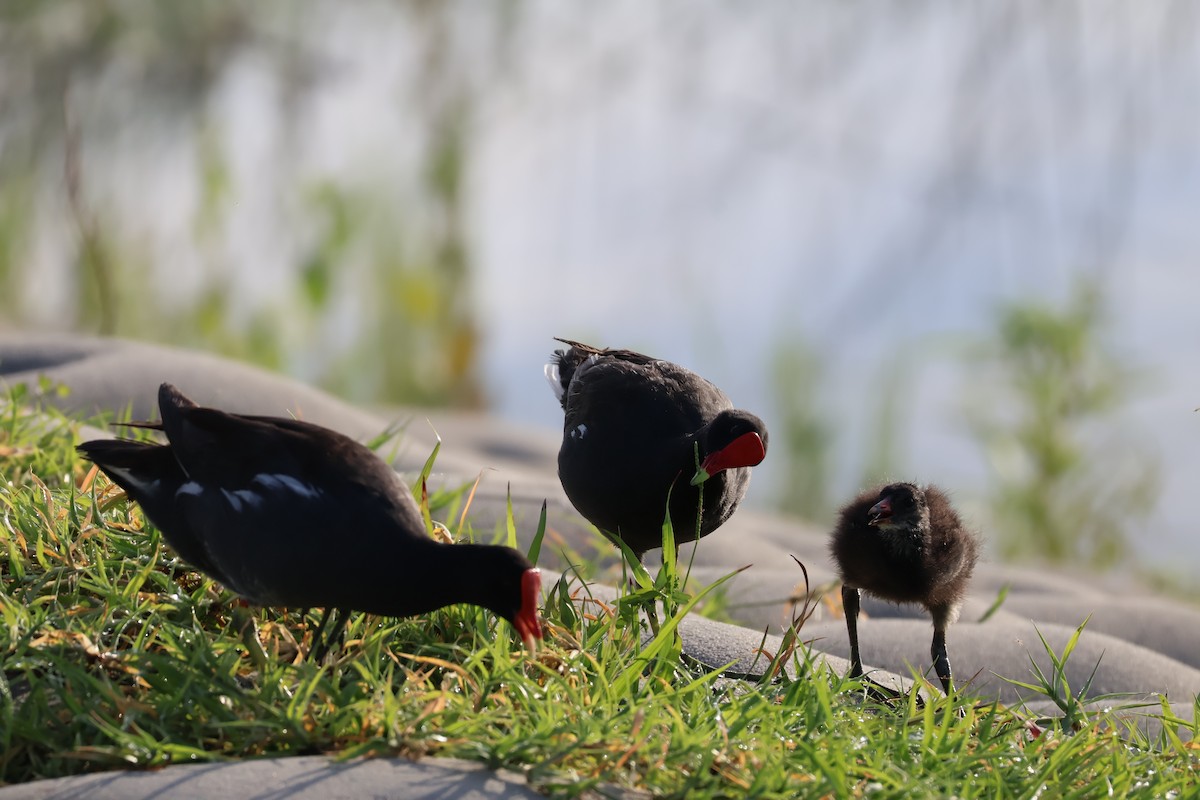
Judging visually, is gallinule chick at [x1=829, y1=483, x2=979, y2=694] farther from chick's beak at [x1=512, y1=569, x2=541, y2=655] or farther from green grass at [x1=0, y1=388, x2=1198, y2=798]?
chick's beak at [x1=512, y1=569, x2=541, y2=655]

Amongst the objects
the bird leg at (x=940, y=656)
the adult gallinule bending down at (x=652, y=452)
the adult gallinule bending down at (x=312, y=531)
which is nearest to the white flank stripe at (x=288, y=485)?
the adult gallinule bending down at (x=312, y=531)

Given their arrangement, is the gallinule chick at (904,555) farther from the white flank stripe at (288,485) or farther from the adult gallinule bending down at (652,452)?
the white flank stripe at (288,485)

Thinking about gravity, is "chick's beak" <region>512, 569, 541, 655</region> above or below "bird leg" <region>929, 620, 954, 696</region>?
above

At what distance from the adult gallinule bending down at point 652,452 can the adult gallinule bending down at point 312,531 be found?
0.77 metres

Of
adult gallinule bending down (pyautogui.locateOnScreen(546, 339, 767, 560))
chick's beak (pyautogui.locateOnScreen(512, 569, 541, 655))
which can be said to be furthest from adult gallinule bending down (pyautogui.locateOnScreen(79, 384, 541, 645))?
adult gallinule bending down (pyautogui.locateOnScreen(546, 339, 767, 560))

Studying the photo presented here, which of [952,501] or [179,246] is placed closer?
[952,501]

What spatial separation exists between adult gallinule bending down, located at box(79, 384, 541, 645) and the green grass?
0.56ft

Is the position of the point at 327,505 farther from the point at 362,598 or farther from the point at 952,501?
the point at 952,501

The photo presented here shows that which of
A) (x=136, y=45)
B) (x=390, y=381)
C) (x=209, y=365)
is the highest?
(x=136, y=45)

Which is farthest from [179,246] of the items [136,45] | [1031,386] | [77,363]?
[1031,386]

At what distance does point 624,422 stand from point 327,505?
3.54ft

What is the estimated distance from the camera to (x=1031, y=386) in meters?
7.86

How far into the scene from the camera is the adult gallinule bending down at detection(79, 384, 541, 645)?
244 centimetres

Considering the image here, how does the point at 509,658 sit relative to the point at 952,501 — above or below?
below
